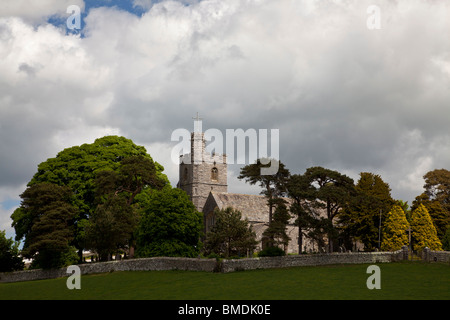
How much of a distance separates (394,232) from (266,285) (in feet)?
94.6

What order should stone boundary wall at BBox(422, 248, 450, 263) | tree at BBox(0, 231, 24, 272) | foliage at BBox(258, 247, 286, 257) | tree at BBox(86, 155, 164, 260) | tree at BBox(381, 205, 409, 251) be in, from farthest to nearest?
tree at BBox(381, 205, 409, 251) → tree at BBox(0, 231, 24, 272) → tree at BBox(86, 155, 164, 260) → stone boundary wall at BBox(422, 248, 450, 263) → foliage at BBox(258, 247, 286, 257)

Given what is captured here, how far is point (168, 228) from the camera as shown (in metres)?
46.1

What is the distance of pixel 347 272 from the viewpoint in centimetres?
3716

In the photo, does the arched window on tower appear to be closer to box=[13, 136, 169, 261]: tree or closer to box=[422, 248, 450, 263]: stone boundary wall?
box=[13, 136, 169, 261]: tree

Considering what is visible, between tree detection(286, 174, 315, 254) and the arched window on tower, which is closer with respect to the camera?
→ tree detection(286, 174, 315, 254)

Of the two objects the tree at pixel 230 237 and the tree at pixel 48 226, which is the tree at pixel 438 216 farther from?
the tree at pixel 48 226

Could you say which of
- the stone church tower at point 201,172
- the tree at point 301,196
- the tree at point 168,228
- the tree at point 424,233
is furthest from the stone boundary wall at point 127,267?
the stone church tower at point 201,172

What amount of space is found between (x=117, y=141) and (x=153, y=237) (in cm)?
1633

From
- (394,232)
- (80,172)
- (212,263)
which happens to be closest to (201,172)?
(80,172)

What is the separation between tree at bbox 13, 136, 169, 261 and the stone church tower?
3586 centimetres

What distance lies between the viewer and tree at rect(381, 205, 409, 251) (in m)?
54.8

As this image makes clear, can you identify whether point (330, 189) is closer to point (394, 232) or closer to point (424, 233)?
point (394, 232)

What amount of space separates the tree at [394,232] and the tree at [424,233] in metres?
2.34

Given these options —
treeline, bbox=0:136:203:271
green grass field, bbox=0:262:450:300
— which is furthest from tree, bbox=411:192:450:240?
treeline, bbox=0:136:203:271
